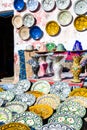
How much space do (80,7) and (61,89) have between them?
6.33ft

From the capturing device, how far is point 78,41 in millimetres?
5770

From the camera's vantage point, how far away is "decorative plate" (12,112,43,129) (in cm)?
324

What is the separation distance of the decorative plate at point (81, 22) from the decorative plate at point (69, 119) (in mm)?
2703

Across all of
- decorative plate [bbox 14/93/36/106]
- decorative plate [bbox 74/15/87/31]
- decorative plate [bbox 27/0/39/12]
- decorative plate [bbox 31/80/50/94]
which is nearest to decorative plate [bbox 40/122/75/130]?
decorative plate [bbox 14/93/36/106]

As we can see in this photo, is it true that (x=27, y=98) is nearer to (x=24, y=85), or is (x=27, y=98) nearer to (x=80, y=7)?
(x=24, y=85)

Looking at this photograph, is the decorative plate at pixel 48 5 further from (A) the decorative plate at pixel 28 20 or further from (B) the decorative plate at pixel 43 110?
(B) the decorative plate at pixel 43 110

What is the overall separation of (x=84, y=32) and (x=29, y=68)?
128 centimetres

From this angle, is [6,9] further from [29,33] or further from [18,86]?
[18,86]

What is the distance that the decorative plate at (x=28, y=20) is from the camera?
6.16m

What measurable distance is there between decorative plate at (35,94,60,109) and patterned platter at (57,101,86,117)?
245 mm

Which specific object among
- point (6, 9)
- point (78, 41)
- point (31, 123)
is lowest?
point (31, 123)

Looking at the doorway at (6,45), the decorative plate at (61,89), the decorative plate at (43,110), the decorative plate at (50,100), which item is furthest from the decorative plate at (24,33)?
the decorative plate at (43,110)

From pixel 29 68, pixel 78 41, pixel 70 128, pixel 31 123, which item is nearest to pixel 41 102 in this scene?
pixel 31 123

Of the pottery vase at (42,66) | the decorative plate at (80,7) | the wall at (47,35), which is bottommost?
the pottery vase at (42,66)
